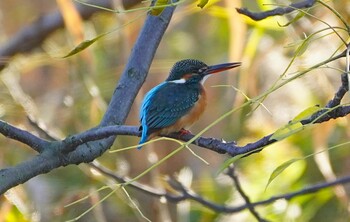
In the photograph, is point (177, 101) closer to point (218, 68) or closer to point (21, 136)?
point (218, 68)

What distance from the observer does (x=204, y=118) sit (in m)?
3.86

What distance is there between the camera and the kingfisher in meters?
1.86

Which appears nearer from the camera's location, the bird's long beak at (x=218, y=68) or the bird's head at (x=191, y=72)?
the bird's long beak at (x=218, y=68)

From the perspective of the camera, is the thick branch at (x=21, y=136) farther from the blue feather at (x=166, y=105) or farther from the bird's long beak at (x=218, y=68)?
the bird's long beak at (x=218, y=68)

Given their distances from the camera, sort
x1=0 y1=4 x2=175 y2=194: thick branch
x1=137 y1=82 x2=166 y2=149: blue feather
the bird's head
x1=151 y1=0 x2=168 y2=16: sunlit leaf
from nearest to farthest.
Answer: x1=151 y1=0 x2=168 y2=16: sunlit leaf → x1=0 y1=4 x2=175 y2=194: thick branch → x1=137 y1=82 x2=166 y2=149: blue feather → the bird's head

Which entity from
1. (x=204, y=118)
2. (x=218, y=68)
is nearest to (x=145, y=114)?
(x=218, y=68)

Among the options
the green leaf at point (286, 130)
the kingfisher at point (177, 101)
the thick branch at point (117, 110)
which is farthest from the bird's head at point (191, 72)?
the green leaf at point (286, 130)

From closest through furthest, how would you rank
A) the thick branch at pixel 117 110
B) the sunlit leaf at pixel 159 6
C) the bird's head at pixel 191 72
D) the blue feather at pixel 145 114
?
the sunlit leaf at pixel 159 6
the thick branch at pixel 117 110
the blue feather at pixel 145 114
the bird's head at pixel 191 72

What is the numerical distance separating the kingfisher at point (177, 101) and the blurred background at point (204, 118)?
0.52 feet

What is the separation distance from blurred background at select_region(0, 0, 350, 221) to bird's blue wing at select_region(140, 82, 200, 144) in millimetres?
279

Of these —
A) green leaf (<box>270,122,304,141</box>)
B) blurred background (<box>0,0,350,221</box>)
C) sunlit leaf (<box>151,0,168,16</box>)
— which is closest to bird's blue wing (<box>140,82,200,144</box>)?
blurred background (<box>0,0,350,221</box>)

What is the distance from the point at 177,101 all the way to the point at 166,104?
0.04 meters

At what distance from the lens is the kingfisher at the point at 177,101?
1862 millimetres

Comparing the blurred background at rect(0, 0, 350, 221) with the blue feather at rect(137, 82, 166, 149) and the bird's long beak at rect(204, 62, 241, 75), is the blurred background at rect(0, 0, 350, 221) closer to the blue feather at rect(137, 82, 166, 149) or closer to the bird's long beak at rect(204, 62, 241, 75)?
the bird's long beak at rect(204, 62, 241, 75)
